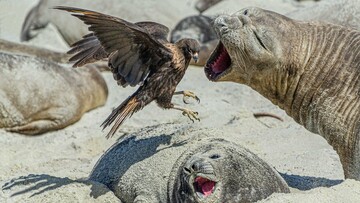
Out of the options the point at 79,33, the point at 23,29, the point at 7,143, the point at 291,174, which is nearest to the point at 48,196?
the point at 291,174

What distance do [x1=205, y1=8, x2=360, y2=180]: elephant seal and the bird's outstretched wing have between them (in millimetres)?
406

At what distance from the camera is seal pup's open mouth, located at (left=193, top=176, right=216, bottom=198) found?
3500 millimetres

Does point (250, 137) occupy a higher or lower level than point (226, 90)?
higher

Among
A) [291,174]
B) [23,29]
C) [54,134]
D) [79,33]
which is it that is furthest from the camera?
[23,29]

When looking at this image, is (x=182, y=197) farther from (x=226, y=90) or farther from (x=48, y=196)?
(x=226, y=90)

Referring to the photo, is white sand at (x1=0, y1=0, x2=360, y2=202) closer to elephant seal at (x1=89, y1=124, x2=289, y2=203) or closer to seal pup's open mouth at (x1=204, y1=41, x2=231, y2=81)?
elephant seal at (x1=89, y1=124, x2=289, y2=203)

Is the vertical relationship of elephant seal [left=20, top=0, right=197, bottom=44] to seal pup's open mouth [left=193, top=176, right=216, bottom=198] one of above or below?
below

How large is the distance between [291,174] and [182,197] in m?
1.18

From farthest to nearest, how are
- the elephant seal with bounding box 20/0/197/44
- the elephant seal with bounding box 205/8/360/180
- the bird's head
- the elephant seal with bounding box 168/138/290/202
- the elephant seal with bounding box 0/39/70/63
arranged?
the elephant seal with bounding box 20/0/197/44 → the elephant seal with bounding box 0/39/70/63 → the bird's head → the elephant seal with bounding box 205/8/360/180 → the elephant seal with bounding box 168/138/290/202

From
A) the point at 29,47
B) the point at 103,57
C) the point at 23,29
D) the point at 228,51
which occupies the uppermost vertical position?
the point at 228,51

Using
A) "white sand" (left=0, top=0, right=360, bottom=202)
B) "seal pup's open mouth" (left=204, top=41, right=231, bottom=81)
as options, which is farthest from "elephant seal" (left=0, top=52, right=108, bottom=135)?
"seal pup's open mouth" (left=204, top=41, right=231, bottom=81)

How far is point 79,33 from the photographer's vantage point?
35.5 feet

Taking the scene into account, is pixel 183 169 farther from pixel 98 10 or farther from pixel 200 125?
pixel 98 10

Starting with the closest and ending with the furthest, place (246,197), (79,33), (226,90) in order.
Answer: (246,197), (226,90), (79,33)
